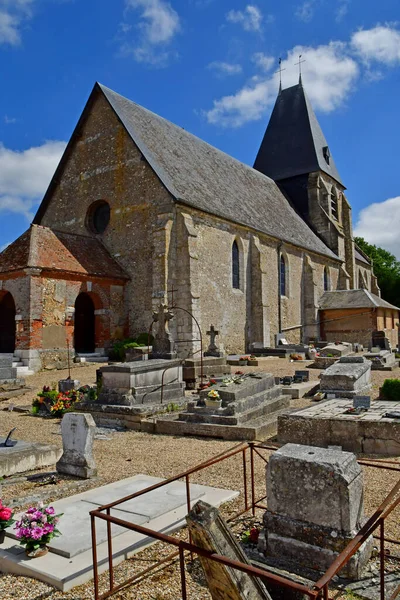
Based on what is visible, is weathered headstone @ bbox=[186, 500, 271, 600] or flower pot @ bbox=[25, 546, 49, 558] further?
flower pot @ bbox=[25, 546, 49, 558]

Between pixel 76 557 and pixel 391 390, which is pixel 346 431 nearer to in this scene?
pixel 391 390

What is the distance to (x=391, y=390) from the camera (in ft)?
32.2

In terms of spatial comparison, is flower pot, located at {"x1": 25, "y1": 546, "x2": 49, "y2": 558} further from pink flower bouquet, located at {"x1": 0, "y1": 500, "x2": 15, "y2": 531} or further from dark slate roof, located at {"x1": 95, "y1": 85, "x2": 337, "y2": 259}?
dark slate roof, located at {"x1": 95, "y1": 85, "x2": 337, "y2": 259}

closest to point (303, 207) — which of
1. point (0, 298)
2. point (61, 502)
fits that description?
point (0, 298)

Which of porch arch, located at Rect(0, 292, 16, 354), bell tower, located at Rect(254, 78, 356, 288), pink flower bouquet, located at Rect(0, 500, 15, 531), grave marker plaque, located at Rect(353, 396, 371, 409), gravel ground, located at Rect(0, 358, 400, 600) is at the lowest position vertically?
gravel ground, located at Rect(0, 358, 400, 600)

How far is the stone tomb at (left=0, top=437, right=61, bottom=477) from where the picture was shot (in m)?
6.00

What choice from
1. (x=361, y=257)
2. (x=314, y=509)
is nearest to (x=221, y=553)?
(x=314, y=509)

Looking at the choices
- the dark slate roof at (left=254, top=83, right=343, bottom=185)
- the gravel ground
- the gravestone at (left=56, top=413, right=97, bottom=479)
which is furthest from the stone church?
the gravestone at (left=56, top=413, right=97, bottom=479)

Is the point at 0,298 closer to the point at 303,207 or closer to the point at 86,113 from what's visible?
the point at 86,113

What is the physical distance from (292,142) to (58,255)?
2224 cm

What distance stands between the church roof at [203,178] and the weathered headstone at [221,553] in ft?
52.6

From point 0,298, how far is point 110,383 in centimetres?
959

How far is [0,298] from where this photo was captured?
17.5m

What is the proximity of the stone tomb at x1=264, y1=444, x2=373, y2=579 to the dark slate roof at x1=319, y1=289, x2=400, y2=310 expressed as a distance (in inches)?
904
